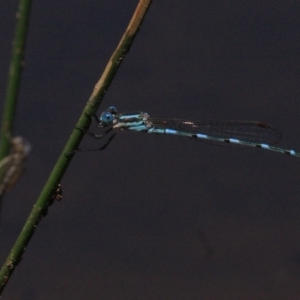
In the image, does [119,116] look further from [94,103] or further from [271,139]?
[94,103]

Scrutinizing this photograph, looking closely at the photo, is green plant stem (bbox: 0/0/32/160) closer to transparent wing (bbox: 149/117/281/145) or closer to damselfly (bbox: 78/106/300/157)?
damselfly (bbox: 78/106/300/157)

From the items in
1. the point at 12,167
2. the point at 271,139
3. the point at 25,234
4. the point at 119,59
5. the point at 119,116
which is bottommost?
the point at 12,167

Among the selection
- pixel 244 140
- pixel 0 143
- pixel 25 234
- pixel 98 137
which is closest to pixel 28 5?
pixel 0 143

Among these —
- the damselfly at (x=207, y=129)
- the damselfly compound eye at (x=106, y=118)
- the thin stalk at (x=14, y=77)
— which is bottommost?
the thin stalk at (x=14, y=77)

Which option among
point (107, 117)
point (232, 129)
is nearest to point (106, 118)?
point (107, 117)

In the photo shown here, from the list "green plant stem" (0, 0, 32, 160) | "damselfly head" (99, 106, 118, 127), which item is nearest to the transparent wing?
"damselfly head" (99, 106, 118, 127)

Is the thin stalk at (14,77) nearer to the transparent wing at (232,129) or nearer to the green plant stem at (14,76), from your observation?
the green plant stem at (14,76)

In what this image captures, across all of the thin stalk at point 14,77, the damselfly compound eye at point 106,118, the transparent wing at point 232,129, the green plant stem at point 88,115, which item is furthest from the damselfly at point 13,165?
the transparent wing at point 232,129
